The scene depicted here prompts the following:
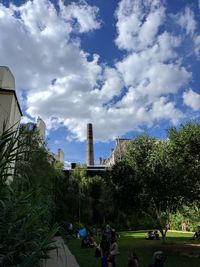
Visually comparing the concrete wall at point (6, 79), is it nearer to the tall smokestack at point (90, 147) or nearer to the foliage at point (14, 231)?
the foliage at point (14, 231)

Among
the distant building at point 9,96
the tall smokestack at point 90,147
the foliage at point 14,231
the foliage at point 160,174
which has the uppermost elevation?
the tall smokestack at point 90,147

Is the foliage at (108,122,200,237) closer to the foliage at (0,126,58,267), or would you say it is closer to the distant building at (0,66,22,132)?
the distant building at (0,66,22,132)

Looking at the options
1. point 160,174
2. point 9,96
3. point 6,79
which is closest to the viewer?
point 160,174

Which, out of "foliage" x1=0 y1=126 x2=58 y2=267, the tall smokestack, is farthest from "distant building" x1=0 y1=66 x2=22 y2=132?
the tall smokestack

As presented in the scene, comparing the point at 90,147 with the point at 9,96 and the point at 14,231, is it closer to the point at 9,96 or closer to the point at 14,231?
the point at 9,96

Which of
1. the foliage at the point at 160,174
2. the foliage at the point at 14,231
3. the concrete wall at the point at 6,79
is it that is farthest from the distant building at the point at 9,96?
the foliage at the point at 14,231

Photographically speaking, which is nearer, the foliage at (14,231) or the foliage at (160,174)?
the foliage at (14,231)

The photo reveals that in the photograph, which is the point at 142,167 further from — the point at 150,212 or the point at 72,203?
the point at 72,203

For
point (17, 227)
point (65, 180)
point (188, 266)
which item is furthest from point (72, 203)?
point (17, 227)

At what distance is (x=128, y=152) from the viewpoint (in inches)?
910

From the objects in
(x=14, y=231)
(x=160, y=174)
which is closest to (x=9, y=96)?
(x=160, y=174)

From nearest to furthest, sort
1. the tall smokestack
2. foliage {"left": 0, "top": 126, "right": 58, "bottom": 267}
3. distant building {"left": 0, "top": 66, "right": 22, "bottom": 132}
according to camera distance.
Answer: foliage {"left": 0, "top": 126, "right": 58, "bottom": 267} < distant building {"left": 0, "top": 66, "right": 22, "bottom": 132} < the tall smokestack

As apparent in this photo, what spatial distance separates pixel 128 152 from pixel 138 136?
154 centimetres

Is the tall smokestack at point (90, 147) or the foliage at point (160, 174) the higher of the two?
the tall smokestack at point (90, 147)
